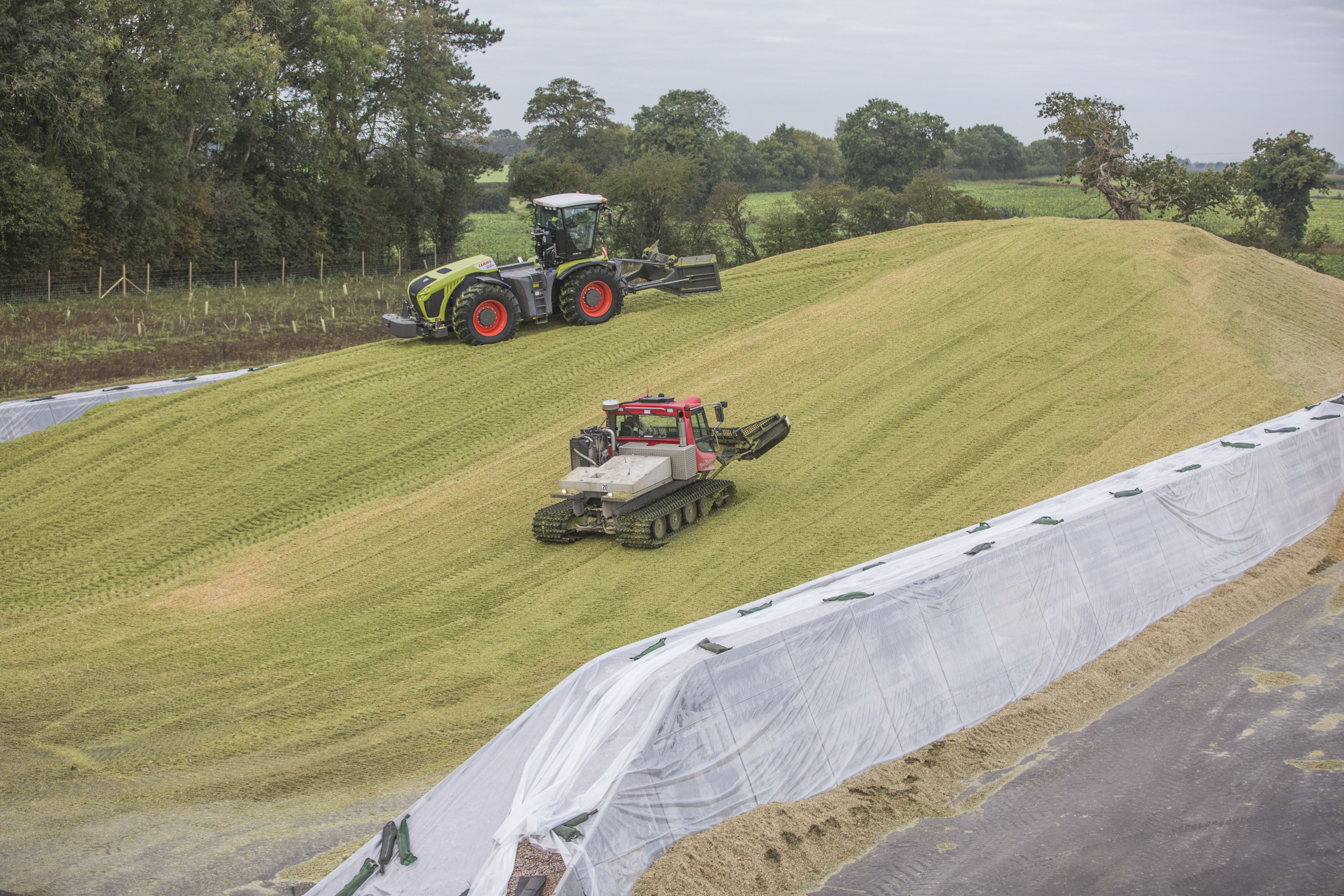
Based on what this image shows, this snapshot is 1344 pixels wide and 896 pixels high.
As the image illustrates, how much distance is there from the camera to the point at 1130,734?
8.83 metres

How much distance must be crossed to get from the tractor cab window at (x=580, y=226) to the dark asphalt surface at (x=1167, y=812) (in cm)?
1485

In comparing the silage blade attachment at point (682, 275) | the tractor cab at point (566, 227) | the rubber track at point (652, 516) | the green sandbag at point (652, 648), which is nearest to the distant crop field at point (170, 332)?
the tractor cab at point (566, 227)

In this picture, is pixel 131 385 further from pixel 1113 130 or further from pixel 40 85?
pixel 1113 130

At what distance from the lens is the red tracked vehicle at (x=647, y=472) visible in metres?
13.3

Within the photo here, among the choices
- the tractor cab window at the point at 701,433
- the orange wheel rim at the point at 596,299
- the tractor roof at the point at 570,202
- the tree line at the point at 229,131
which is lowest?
the tractor cab window at the point at 701,433

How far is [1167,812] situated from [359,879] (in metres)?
5.41

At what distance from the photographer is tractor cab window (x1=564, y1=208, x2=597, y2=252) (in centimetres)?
2158

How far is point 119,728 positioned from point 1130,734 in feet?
28.4

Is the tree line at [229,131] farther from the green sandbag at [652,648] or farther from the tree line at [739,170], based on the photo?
the green sandbag at [652,648]

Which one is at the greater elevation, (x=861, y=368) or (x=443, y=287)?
(x=443, y=287)

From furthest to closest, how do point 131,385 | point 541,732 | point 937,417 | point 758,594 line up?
point 131,385 → point 937,417 → point 758,594 → point 541,732

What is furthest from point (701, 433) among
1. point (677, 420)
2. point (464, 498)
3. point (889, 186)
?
point (889, 186)

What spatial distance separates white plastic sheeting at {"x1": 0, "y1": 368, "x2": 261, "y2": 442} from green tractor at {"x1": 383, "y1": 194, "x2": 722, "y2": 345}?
148 inches

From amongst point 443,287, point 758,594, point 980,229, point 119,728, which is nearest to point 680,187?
point 980,229
